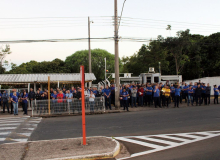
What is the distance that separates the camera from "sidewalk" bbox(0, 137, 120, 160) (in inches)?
263

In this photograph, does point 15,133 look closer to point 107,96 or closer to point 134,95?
point 107,96

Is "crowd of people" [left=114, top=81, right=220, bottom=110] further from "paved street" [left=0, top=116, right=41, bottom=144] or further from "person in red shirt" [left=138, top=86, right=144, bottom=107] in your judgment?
"paved street" [left=0, top=116, right=41, bottom=144]

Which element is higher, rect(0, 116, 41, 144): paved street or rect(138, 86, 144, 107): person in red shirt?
rect(138, 86, 144, 107): person in red shirt

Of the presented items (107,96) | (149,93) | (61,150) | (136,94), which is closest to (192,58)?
(149,93)

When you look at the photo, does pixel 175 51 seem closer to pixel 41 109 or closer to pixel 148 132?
pixel 41 109

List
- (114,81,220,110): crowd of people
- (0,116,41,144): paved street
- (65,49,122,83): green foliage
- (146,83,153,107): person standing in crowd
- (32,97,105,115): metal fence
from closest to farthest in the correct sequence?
1. (0,116,41,144): paved street
2. (32,97,105,115): metal fence
3. (114,81,220,110): crowd of people
4. (146,83,153,107): person standing in crowd
5. (65,49,122,83): green foliage

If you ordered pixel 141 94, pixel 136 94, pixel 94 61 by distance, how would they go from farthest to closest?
pixel 94 61 → pixel 141 94 → pixel 136 94

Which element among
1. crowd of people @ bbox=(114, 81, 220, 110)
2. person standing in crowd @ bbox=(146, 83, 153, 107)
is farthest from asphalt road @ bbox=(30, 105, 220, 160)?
person standing in crowd @ bbox=(146, 83, 153, 107)

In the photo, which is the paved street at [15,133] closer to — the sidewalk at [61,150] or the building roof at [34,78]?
the sidewalk at [61,150]

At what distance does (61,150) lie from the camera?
23.6ft

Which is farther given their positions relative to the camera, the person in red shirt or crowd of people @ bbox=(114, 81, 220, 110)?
the person in red shirt

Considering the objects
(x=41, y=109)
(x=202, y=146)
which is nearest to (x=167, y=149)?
(x=202, y=146)

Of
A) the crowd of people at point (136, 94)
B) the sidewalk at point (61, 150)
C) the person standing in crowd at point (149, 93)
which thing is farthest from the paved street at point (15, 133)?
the person standing in crowd at point (149, 93)

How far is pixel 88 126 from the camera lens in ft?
38.6
